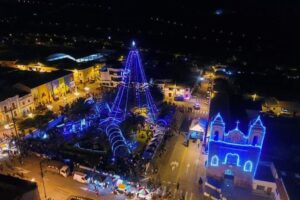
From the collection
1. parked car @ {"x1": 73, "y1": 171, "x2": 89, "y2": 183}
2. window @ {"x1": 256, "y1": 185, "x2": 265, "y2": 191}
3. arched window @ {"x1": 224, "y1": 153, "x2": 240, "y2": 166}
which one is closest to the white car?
parked car @ {"x1": 73, "y1": 171, "x2": 89, "y2": 183}

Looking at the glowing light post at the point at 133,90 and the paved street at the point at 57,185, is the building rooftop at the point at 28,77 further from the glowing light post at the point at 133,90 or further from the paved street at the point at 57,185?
the paved street at the point at 57,185

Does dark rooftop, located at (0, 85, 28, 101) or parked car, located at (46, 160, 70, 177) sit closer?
parked car, located at (46, 160, 70, 177)

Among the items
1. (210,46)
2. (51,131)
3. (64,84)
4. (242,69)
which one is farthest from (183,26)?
(51,131)

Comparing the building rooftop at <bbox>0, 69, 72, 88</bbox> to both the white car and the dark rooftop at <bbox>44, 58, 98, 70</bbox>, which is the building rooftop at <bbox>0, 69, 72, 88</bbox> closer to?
the dark rooftop at <bbox>44, 58, 98, 70</bbox>

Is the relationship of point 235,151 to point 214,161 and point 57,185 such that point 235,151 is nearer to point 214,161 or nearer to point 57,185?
point 214,161

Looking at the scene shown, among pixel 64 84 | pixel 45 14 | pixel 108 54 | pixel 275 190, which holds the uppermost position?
pixel 45 14

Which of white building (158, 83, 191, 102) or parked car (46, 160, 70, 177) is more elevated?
white building (158, 83, 191, 102)

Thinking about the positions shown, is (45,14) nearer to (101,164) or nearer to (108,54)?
(108,54)

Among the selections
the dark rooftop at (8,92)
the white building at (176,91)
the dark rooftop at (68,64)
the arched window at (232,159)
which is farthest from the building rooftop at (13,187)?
the dark rooftop at (68,64)
